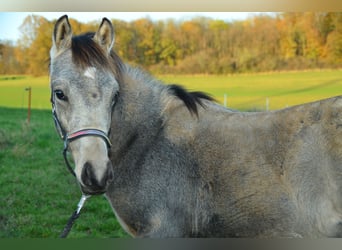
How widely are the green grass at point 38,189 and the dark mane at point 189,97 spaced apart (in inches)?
49.4

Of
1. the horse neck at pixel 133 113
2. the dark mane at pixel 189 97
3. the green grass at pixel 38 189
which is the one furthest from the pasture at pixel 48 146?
the horse neck at pixel 133 113

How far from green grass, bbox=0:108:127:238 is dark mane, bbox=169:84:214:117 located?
1.26 meters

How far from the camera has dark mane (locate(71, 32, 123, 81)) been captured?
2084 millimetres

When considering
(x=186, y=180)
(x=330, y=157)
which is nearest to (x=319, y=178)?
(x=330, y=157)

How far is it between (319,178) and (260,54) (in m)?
1.41

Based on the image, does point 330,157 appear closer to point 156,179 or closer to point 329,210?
point 329,210

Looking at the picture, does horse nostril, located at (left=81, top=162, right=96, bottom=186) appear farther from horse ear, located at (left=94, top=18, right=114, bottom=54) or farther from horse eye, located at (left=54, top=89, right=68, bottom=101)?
horse ear, located at (left=94, top=18, right=114, bottom=54)

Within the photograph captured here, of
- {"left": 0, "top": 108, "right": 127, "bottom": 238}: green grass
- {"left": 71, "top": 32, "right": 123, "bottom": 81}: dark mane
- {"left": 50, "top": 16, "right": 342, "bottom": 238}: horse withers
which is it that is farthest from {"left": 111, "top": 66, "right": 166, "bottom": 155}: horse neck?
{"left": 0, "top": 108, "right": 127, "bottom": 238}: green grass

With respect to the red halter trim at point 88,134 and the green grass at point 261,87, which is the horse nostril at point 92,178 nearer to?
the red halter trim at point 88,134

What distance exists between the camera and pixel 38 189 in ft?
11.1

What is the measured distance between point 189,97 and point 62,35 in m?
0.68

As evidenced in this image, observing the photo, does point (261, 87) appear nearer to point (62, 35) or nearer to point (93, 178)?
point (62, 35)

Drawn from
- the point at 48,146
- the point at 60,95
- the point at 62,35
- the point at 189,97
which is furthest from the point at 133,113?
the point at 48,146

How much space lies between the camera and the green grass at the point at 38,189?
3176mm
